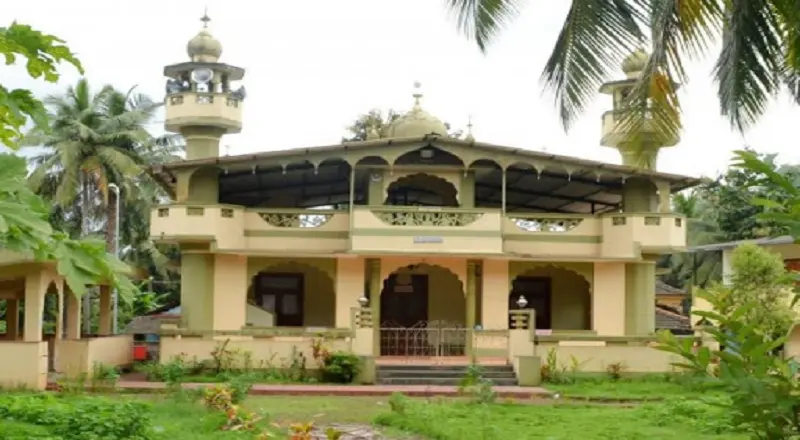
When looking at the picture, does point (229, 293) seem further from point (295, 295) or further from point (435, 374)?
point (435, 374)

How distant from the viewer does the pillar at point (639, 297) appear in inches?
933

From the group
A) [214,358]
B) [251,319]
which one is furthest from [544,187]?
[214,358]

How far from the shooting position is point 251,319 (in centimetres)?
2373

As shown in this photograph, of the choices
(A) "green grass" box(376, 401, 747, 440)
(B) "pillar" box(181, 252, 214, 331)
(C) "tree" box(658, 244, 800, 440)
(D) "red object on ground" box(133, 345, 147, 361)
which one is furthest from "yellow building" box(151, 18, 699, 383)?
(C) "tree" box(658, 244, 800, 440)

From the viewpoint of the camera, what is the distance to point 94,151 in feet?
108

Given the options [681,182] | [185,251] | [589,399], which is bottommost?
[589,399]

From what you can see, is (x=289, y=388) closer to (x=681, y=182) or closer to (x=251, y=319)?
(x=251, y=319)

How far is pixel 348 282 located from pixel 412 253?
186 centimetres

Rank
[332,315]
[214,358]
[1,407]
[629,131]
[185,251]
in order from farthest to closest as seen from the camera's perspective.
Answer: [332,315] → [185,251] → [214,358] → [1,407] → [629,131]

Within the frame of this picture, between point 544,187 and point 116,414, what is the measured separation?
17823 millimetres

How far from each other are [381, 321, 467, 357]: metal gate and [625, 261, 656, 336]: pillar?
4016 millimetres

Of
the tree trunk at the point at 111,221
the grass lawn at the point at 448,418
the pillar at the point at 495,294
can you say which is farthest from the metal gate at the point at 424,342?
the tree trunk at the point at 111,221

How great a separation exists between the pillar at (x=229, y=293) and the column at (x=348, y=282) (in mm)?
2166

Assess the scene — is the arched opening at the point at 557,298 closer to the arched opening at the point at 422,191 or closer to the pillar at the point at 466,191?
the arched opening at the point at 422,191
